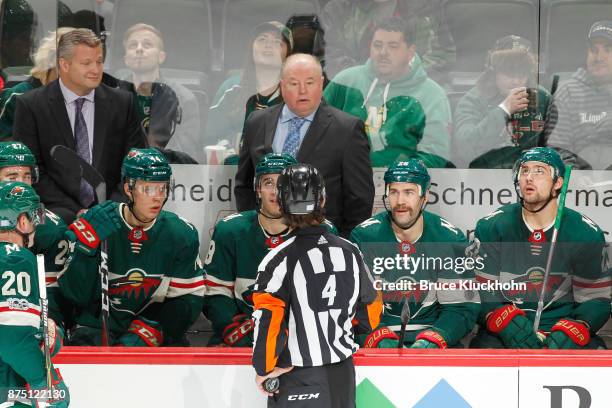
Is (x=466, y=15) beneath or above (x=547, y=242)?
above

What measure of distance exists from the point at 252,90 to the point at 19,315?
2152mm

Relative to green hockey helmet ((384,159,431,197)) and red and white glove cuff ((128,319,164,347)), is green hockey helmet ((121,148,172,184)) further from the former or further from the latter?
green hockey helmet ((384,159,431,197))

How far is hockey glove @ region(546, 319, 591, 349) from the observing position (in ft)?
13.7

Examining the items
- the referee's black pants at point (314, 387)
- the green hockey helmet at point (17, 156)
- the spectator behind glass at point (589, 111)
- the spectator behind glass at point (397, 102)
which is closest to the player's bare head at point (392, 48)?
the spectator behind glass at point (397, 102)

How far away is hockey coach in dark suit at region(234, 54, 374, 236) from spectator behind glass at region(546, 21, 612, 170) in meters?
1.00

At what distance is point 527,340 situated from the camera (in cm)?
415

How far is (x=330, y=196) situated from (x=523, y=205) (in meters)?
0.79

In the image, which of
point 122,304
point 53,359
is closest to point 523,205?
point 122,304

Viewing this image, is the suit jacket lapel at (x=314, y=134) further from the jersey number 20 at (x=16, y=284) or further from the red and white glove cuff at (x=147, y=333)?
the jersey number 20 at (x=16, y=284)

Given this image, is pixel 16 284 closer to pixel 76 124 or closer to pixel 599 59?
pixel 76 124

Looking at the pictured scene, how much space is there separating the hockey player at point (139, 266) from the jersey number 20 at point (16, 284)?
0.78m

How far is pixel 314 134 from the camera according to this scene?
16.1 feet

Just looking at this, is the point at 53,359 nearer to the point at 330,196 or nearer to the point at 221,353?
the point at 221,353

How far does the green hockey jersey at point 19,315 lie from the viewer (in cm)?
348
